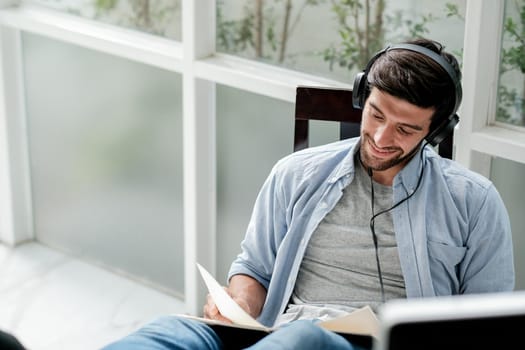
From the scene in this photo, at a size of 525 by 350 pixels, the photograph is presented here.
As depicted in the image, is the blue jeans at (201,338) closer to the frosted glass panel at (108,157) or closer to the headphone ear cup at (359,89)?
the headphone ear cup at (359,89)

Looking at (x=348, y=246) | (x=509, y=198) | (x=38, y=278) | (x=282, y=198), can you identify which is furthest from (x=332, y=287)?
(x=38, y=278)

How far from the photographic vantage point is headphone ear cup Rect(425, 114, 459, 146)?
1.77 meters

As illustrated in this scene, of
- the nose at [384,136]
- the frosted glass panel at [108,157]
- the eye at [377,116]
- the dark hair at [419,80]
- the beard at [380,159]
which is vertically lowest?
the frosted glass panel at [108,157]

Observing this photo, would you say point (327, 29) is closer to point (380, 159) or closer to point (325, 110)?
point (325, 110)

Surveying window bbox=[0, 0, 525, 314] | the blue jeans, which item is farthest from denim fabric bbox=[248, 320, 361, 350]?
window bbox=[0, 0, 525, 314]

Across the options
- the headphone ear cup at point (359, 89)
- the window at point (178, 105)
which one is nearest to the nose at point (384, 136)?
the headphone ear cup at point (359, 89)

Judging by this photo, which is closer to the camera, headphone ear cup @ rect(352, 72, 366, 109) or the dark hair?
the dark hair

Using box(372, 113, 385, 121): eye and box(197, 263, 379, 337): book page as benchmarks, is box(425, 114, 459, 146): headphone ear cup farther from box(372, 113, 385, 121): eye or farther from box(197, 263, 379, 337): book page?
box(197, 263, 379, 337): book page

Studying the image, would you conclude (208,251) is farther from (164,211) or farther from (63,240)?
(63,240)

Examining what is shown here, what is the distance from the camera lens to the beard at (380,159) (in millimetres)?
1783

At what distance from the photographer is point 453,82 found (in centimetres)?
171

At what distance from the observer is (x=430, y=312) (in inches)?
33.3

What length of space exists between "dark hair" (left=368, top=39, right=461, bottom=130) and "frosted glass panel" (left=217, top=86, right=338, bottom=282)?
72cm

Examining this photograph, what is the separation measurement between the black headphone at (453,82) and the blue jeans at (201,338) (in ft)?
1.45
